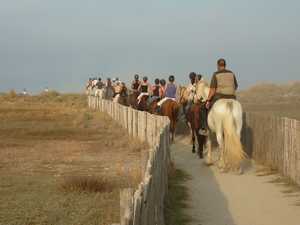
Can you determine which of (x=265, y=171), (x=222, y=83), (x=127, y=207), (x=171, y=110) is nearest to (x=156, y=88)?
(x=171, y=110)

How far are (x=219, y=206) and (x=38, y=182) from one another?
4.22 m

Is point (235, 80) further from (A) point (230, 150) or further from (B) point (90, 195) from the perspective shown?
(B) point (90, 195)

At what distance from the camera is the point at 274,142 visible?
14680mm

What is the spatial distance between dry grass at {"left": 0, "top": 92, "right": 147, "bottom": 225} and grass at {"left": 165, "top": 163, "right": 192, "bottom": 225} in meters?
0.78

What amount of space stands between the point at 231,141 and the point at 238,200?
3010 millimetres

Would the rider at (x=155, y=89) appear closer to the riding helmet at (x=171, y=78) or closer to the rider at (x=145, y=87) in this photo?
the rider at (x=145, y=87)

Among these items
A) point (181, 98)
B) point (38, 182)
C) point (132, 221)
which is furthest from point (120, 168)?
point (132, 221)

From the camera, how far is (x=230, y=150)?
14102 millimetres

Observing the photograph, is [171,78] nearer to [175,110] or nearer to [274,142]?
[175,110]

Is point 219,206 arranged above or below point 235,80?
below

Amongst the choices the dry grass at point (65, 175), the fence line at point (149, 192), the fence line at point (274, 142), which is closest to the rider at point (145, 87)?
the dry grass at point (65, 175)

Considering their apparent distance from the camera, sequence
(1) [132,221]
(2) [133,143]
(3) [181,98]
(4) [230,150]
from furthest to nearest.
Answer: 1. (3) [181,98]
2. (2) [133,143]
3. (4) [230,150]
4. (1) [132,221]

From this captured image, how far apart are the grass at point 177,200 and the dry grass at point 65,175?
0.78 metres

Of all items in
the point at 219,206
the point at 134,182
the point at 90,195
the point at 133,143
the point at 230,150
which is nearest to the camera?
the point at 219,206
